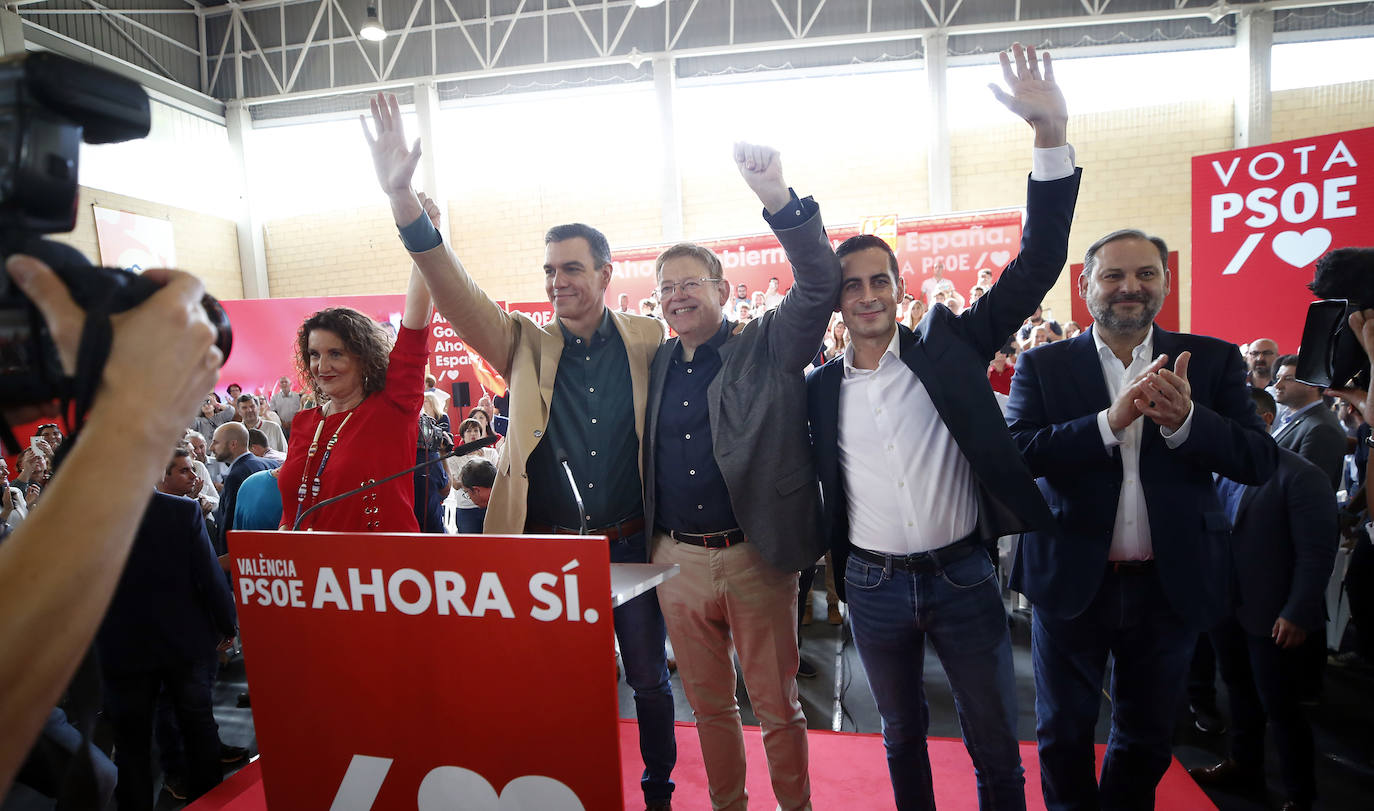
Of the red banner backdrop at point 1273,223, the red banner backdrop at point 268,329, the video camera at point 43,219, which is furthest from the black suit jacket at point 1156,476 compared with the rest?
the red banner backdrop at point 268,329

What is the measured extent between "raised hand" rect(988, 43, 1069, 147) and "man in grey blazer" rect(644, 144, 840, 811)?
0.52 metres

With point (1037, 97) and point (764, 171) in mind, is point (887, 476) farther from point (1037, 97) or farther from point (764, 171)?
point (1037, 97)

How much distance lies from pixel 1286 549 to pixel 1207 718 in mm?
898

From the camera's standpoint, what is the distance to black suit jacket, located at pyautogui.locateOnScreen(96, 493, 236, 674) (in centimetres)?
225

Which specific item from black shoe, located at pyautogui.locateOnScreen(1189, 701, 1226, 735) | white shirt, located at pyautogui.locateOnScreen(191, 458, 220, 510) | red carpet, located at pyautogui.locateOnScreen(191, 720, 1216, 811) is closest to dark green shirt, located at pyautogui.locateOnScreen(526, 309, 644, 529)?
red carpet, located at pyautogui.locateOnScreen(191, 720, 1216, 811)

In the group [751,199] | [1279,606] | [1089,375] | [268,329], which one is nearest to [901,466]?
[1089,375]

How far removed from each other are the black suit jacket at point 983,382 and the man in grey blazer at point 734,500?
63 mm

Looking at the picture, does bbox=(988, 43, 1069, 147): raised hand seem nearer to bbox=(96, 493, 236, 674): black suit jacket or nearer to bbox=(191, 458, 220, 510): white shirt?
bbox=(96, 493, 236, 674): black suit jacket

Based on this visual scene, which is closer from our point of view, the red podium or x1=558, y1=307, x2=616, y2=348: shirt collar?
the red podium

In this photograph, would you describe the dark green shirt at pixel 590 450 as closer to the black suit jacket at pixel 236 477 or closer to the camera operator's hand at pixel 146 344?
the camera operator's hand at pixel 146 344

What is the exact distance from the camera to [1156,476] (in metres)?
1.64

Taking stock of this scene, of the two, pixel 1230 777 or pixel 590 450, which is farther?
pixel 1230 777

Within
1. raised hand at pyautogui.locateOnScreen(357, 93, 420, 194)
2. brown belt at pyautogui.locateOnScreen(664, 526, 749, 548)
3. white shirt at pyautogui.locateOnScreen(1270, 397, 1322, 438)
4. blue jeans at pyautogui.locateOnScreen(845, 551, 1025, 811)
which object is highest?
raised hand at pyautogui.locateOnScreen(357, 93, 420, 194)

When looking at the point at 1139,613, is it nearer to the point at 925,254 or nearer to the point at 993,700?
the point at 993,700
